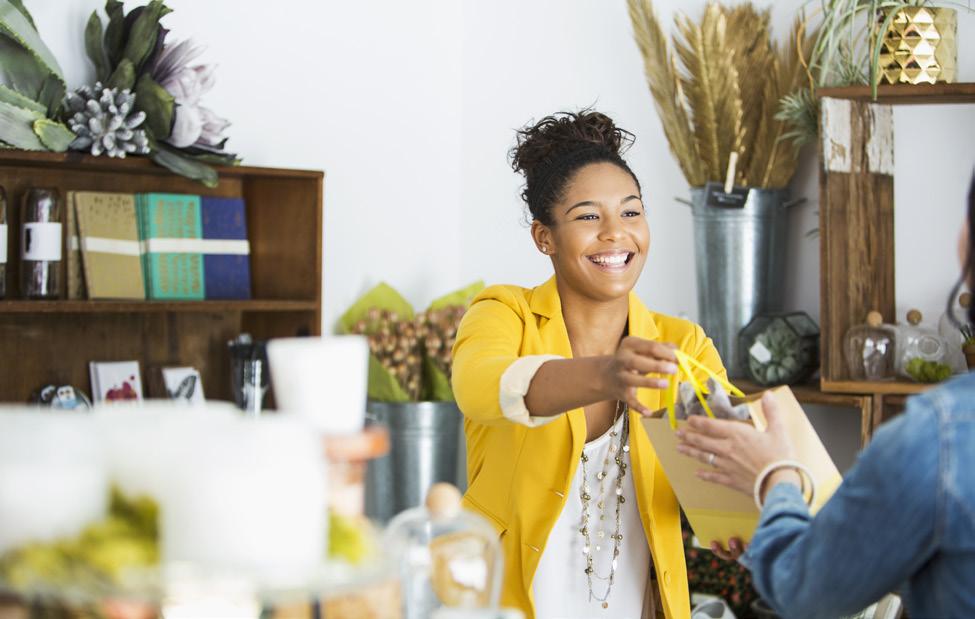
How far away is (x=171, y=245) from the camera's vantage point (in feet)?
11.2

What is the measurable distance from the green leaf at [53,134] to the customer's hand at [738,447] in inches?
82.2

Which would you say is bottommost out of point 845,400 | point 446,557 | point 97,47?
point 845,400

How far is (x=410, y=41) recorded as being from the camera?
431 centimetres

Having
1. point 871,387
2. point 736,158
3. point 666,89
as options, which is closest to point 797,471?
point 871,387

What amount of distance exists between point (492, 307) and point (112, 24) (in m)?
1.76

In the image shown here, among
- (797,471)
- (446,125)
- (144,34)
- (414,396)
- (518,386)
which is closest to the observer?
(797,471)

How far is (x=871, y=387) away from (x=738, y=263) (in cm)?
56

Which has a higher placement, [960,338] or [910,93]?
[910,93]

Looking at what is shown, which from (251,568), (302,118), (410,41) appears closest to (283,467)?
(251,568)

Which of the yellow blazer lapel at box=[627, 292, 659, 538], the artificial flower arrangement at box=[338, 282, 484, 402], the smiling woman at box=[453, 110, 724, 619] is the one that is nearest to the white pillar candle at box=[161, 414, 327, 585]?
the smiling woman at box=[453, 110, 724, 619]

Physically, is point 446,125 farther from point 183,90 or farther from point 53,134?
point 53,134

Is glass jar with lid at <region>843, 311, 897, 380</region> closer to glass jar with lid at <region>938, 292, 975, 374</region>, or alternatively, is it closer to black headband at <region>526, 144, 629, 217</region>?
glass jar with lid at <region>938, 292, 975, 374</region>

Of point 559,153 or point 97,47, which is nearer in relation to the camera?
point 559,153

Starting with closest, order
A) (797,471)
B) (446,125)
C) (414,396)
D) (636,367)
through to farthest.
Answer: (797,471), (636,367), (414,396), (446,125)
